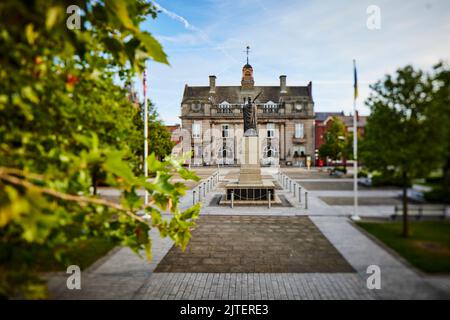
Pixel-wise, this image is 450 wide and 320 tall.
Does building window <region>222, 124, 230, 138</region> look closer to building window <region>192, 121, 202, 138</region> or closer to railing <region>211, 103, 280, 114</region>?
building window <region>192, 121, 202, 138</region>

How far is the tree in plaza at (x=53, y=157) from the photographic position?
136cm

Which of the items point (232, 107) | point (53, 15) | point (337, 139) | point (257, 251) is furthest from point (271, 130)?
point (53, 15)

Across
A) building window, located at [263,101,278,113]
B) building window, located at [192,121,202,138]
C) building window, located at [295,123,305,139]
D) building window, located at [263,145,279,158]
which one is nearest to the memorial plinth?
building window, located at [263,101,278,113]

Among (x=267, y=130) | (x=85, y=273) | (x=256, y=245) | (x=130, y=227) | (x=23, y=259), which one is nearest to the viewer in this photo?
(x=23, y=259)

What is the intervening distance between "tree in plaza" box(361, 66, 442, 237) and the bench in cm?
5

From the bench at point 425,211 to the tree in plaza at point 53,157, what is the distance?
1.97m

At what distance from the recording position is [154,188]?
81.4 inches

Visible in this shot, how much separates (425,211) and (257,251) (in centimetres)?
749

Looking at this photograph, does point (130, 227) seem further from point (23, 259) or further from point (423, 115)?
point (423, 115)

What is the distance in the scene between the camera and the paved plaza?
3.06 meters

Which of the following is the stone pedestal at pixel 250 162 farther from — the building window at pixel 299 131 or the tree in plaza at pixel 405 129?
the building window at pixel 299 131
